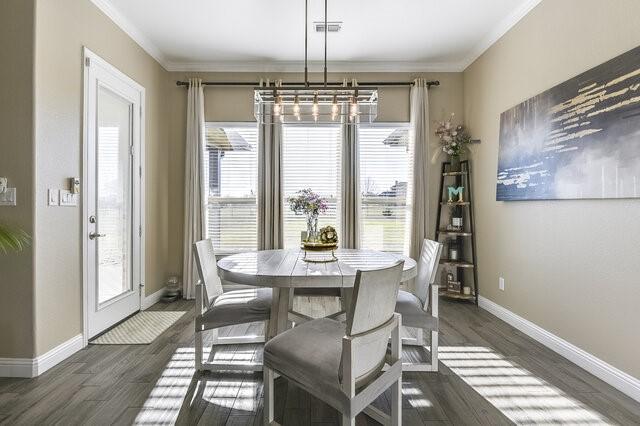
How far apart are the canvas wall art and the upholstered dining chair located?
2346mm

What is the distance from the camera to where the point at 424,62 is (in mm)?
4309

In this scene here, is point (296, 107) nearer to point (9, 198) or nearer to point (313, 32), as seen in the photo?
point (313, 32)

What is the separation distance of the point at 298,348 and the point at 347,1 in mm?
2910

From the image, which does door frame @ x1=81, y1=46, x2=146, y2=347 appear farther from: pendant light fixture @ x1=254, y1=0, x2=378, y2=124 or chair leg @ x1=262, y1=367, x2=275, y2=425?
chair leg @ x1=262, y1=367, x2=275, y2=425

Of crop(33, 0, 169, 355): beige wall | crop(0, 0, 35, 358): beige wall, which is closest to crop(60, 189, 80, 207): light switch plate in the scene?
crop(33, 0, 169, 355): beige wall

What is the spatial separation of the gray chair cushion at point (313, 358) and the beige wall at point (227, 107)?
2.98m

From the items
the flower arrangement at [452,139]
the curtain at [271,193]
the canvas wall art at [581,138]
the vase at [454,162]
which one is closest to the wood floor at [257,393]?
the canvas wall art at [581,138]

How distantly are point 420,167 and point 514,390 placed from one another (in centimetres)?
264

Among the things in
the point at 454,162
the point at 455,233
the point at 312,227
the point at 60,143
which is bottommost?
the point at 455,233

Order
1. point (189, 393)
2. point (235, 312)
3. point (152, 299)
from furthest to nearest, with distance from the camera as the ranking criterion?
point (152, 299) → point (235, 312) → point (189, 393)

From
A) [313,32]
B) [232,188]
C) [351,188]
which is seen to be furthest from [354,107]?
[232,188]

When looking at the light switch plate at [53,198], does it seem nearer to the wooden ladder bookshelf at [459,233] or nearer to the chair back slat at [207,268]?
the chair back slat at [207,268]

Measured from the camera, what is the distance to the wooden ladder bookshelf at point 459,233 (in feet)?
13.1

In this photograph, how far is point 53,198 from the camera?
2.46 m
